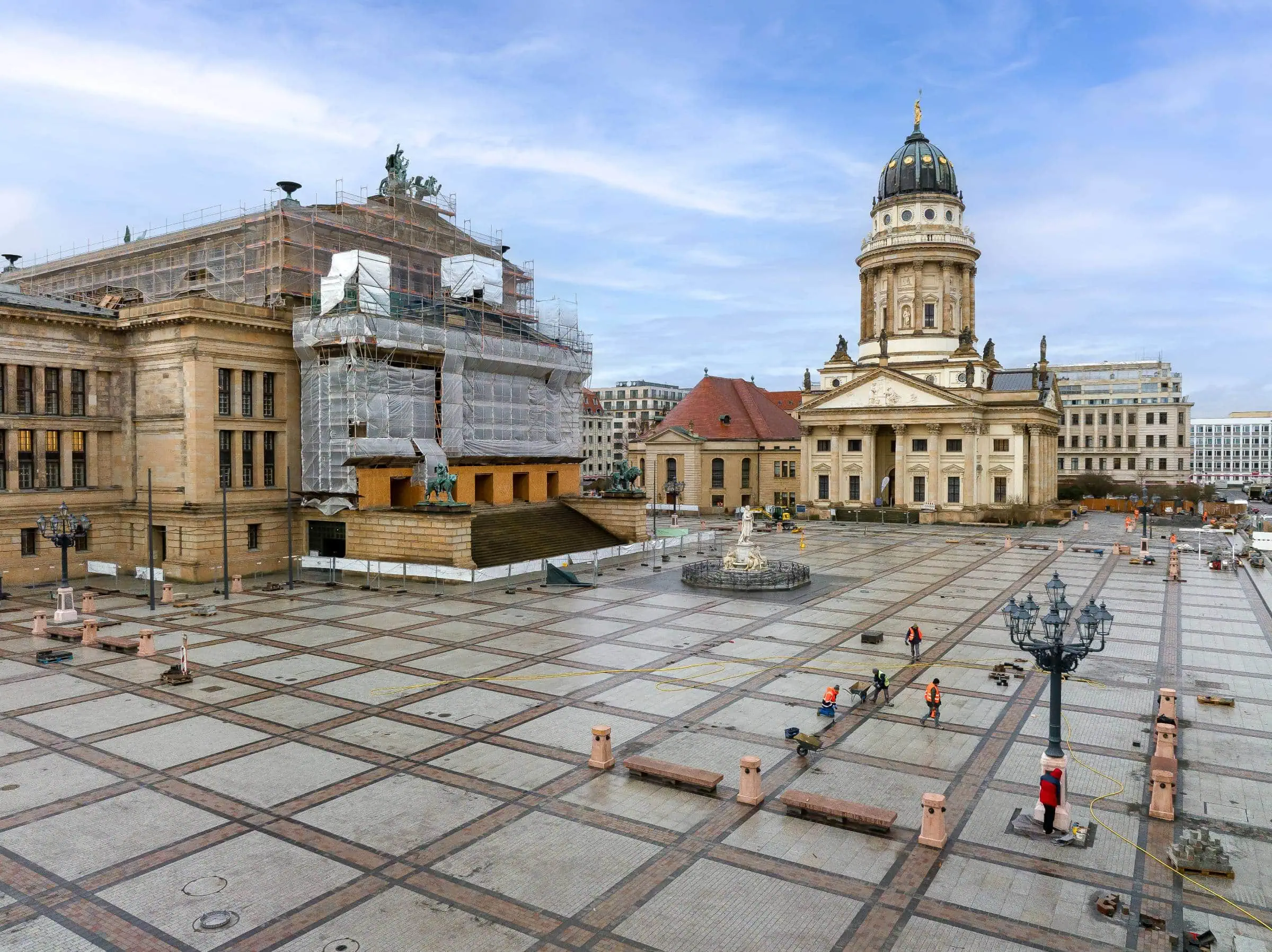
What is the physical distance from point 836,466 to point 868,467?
282 centimetres

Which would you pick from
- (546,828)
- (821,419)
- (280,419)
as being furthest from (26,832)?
(821,419)

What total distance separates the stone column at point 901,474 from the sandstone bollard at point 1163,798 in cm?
6306

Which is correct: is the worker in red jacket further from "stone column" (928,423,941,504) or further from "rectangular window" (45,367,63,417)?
"stone column" (928,423,941,504)

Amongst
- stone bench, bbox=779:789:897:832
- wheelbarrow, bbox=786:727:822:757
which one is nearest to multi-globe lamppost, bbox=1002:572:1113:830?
stone bench, bbox=779:789:897:832

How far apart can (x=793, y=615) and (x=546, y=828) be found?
65.2 feet

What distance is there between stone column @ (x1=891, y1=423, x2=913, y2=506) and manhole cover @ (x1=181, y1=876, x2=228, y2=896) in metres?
70.0

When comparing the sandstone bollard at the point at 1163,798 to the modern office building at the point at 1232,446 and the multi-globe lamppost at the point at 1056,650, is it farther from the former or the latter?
the modern office building at the point at 1232,446

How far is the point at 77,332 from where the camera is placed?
40.6m

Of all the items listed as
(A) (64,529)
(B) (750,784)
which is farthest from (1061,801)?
(A) (64,529)

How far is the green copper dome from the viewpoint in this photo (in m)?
82.3

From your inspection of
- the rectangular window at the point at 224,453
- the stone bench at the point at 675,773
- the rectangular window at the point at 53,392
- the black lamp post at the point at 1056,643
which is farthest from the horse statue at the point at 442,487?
the black lamp post at the point at 1056,643

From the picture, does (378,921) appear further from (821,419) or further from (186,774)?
(821,419)

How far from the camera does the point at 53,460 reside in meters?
40.3

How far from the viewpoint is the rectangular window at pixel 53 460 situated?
131 feet
